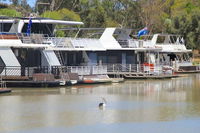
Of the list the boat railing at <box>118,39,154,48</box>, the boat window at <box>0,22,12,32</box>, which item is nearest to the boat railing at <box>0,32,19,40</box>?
the boat window at <box>0,22,12,32</box>

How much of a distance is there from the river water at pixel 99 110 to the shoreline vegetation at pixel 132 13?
3635 centimetres

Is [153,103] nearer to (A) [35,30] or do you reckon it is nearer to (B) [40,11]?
(A) [35,30]

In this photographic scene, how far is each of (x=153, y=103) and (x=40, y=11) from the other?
5857 centimetres

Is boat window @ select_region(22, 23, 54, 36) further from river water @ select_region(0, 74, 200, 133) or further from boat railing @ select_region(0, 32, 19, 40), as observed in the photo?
river water @ select_region(0, 74, 200, 133)

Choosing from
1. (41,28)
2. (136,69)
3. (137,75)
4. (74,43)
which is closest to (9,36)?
(41,28)

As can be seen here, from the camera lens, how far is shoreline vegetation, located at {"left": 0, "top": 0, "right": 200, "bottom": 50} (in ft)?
266

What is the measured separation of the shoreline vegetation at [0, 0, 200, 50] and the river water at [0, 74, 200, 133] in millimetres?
36347

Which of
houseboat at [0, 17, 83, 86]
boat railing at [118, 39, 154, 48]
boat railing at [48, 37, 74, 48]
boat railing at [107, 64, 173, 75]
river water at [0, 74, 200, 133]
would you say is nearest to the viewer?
river water at [0, 74, 200, 133]

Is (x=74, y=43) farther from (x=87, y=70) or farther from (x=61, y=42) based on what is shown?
(x=87, y=70)

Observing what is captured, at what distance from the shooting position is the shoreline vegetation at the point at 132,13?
81.1 m

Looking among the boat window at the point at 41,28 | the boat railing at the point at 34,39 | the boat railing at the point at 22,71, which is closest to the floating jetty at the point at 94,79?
the boat railing at the point at 22,71

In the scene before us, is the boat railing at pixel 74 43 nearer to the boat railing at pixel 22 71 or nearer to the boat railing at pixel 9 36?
the boat railing at pixel 22 71

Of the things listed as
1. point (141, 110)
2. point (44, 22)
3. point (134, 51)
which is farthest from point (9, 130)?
point (134, 51)

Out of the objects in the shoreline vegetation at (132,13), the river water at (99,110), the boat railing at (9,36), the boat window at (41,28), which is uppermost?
the shoreline vegetation at (132,13)
